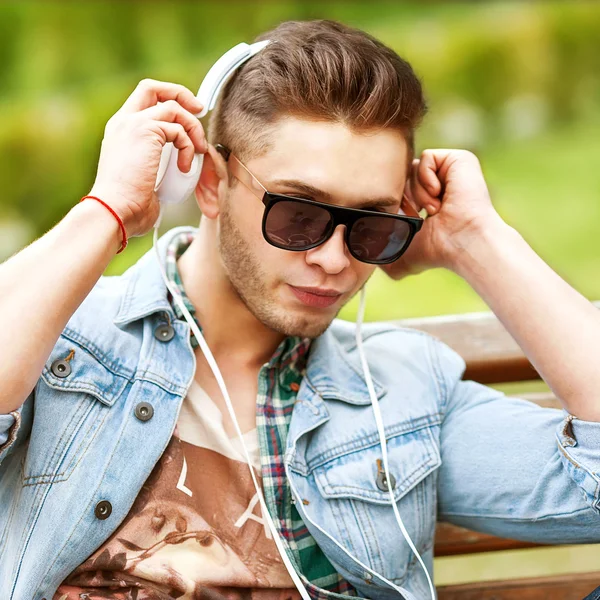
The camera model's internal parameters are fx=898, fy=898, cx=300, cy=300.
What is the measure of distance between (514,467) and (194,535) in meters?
0.90

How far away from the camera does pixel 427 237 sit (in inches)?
109

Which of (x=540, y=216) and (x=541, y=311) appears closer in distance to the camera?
(x=541, y=311)

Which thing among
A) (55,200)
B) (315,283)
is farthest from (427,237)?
(55,200)

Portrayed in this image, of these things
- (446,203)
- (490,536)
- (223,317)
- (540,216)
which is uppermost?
(446,203)

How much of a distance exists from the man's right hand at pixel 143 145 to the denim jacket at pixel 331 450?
348 mm

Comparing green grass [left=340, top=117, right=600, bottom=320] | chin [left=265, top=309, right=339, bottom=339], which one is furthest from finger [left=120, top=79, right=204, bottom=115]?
green grass [left=340, top=117, right=600, bottom=320]

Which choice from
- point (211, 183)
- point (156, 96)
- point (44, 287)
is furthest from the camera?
point (211, 183)

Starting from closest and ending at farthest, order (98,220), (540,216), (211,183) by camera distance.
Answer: (98,220) → (211,183) → (540,216)

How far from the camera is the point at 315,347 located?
8.87 feet

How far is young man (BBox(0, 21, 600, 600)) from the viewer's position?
2221 millimetres

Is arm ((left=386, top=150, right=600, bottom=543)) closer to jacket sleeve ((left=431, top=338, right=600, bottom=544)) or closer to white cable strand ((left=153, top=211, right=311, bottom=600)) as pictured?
jacket sleeve ((left=431, top=338, right=600, bottom=544))

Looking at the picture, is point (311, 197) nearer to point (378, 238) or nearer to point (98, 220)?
point (378, 238)

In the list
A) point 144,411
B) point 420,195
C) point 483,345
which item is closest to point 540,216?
point 483,345

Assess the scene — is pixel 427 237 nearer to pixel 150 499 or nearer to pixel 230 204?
pixel 230 204
